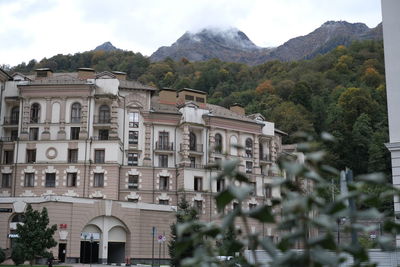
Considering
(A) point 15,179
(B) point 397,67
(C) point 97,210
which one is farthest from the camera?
(A) point 15,179

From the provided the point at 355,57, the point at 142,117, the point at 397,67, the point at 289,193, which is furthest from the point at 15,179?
the point at 355,57

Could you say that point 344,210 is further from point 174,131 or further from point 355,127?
point 355,127

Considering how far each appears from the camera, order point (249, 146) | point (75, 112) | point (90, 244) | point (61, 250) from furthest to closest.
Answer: point (249, 146), point (75, 112), point (90, 244), point (61, 250)

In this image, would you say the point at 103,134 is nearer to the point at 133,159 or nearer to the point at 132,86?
the point at 133,159

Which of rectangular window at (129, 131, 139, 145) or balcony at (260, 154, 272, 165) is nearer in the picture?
rectangular window at (129, 131, 139, 145)

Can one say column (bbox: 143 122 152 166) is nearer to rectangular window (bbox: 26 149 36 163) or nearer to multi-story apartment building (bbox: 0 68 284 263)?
multi-story apartment building (bbox: 0 68 284 263)

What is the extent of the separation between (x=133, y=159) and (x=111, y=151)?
386cm

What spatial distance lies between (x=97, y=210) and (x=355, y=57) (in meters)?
75.2

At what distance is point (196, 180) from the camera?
67.1 meters

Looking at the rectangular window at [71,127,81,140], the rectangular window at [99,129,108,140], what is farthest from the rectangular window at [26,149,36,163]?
the rectangular window at [99,129,108,140]

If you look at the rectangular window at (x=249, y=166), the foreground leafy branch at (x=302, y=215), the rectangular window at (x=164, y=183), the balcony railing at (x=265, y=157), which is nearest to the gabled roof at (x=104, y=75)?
the rectangular window at (x=164, y=183)

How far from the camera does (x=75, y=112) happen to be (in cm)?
6444

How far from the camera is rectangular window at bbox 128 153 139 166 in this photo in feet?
216

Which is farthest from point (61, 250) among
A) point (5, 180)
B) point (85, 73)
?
point (85, 73)
